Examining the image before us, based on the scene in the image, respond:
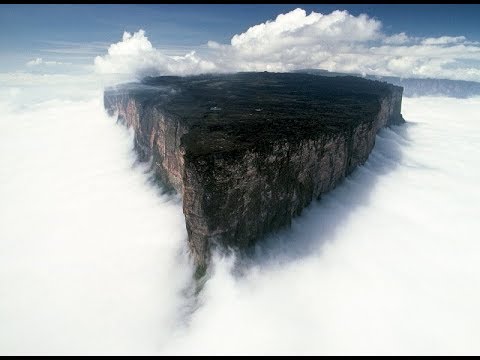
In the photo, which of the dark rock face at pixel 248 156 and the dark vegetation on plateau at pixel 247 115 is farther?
the dark vegetation on plateau at pixel 247 115

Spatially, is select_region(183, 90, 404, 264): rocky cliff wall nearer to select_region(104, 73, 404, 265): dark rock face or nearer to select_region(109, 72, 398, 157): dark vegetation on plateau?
select_region(104, 73, 404, 265): dark rock face

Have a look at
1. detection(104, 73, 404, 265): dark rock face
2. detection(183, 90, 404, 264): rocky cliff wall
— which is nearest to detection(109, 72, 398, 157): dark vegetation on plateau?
detection(104, 73, 404, 265): dark rock face

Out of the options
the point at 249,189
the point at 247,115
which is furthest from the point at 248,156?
the point at 247,115

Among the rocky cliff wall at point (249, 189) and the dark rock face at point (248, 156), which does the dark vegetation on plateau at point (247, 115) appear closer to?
the dark rock face at point (248, 156)

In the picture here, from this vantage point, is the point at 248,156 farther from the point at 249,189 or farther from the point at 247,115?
the point at 247,115

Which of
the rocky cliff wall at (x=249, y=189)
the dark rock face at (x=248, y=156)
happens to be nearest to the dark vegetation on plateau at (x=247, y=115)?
the dark rock face at (x=248, y=156)

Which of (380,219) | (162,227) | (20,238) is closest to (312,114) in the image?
(380,219)

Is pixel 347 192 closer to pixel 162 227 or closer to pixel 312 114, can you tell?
pixel 312 114

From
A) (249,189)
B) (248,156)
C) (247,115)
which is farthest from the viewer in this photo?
(247,115)
